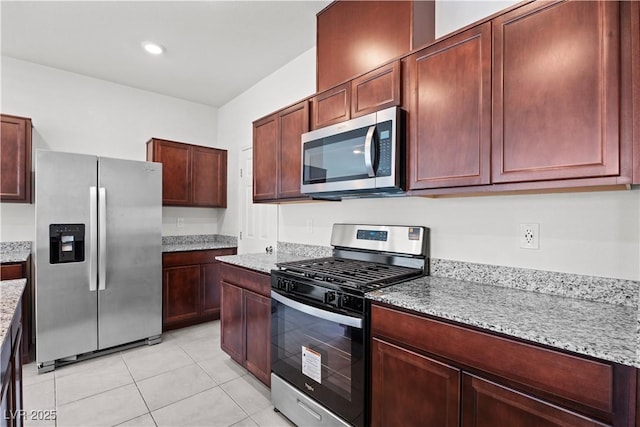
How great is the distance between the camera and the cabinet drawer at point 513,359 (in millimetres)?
896

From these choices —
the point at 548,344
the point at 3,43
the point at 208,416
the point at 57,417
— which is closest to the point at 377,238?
the point at 548,344

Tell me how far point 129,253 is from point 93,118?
1.72m

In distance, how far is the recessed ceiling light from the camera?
2.80 metres

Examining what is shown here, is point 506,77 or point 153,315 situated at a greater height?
point 506,77

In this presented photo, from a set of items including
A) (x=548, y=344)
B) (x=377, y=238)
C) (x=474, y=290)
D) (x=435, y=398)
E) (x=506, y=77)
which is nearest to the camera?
(x=548, y=344)

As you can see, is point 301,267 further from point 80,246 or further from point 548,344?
point 80,246

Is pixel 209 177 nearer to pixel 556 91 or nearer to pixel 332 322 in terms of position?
pixel 332 322

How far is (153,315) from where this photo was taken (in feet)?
10.2

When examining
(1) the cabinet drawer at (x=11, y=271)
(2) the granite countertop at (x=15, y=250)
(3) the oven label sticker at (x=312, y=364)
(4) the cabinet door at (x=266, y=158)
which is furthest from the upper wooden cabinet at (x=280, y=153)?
(2) the granite countertop at (x=15, y=250)

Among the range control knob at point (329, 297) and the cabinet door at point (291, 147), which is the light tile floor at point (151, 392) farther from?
the cabinet door at point (291, 147)

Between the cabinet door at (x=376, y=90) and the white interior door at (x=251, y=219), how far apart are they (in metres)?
1.59

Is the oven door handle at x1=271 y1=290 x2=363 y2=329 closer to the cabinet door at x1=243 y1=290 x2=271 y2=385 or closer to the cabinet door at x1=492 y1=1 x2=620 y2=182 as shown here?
the cabinet door at x1=243 y1=290 x2=271 y2=385

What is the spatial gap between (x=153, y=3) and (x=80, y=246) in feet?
6.76

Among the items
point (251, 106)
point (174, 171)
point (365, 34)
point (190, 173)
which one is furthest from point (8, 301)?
point (251, 106)
